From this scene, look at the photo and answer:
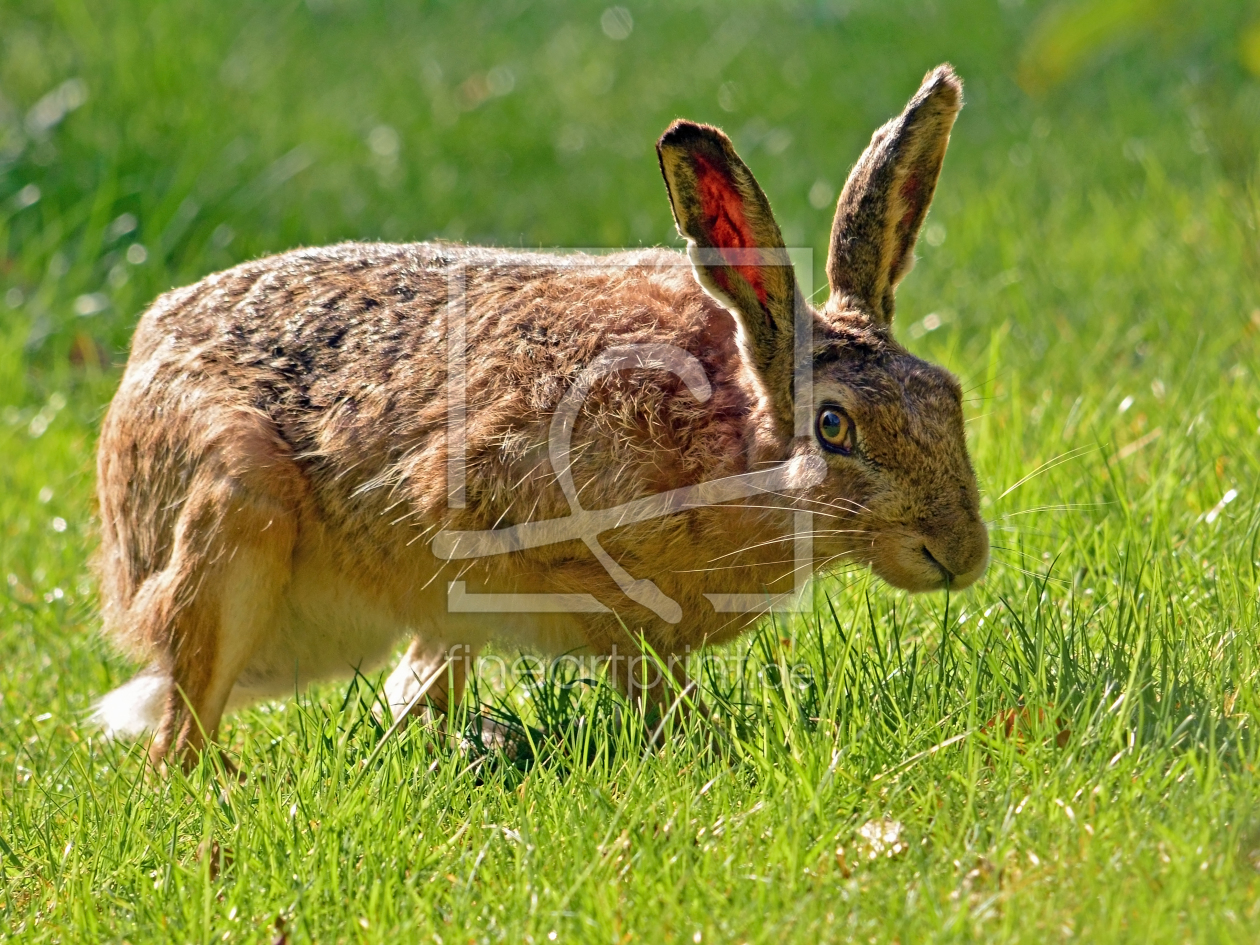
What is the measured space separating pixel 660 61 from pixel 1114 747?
750cm

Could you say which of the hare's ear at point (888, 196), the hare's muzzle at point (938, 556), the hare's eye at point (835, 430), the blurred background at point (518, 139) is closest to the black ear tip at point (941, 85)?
the hare's ear at point (888, 196)

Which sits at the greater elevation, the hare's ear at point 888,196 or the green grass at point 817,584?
the hare's ear at point 888,196

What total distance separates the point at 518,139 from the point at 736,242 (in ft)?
18.0

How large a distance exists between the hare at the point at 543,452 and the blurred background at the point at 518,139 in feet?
8.06

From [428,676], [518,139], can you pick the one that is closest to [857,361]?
[428,676]

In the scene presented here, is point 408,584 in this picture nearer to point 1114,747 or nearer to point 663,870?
point 663,870

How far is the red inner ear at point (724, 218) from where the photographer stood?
368cm

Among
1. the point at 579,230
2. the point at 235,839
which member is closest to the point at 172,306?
the point at 235,839

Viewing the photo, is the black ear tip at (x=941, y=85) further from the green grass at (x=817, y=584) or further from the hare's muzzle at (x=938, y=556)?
the hare's muzzle at (x=938, y=556)

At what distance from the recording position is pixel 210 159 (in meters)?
7.88

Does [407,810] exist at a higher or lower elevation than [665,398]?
lower

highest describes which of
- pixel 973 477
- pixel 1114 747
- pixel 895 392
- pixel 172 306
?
pixel 172 306

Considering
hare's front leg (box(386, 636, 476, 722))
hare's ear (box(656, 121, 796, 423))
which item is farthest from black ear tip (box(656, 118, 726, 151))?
hare's front leg (box(386, 636, 476, 722))

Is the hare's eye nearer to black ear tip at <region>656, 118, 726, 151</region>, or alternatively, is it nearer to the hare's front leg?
black ear tip at <region>656, 118, 726, 151</region>
